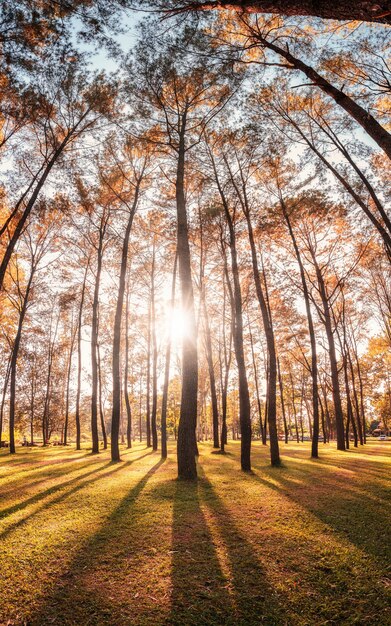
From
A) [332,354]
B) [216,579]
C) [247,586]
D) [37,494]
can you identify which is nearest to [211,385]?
[332,354]

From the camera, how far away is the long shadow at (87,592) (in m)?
2.58

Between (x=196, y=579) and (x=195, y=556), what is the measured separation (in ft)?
1.80

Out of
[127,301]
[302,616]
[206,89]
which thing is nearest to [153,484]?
[302,616]

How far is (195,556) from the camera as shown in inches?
148

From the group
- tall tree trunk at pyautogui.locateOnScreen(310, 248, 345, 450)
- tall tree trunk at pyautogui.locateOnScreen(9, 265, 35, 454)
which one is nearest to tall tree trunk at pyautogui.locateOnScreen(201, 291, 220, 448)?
tall tree trunk at pyautogui.locateOnScreen(310, 248, 345, 450)

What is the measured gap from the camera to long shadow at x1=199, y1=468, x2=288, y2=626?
2619 mm

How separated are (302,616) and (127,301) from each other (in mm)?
19365

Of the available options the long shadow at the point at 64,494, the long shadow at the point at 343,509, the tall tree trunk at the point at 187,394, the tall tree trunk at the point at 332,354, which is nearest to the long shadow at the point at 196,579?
the long shadow at the point at 343,509

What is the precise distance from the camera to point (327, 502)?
599 centimetres

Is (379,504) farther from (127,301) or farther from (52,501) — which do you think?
(127,301)

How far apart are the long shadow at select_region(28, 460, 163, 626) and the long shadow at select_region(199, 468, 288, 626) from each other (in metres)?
1.08

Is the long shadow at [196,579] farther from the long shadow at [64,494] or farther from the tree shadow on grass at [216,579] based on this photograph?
the long shadow at [64,494]

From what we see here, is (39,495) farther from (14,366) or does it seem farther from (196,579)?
(14,366)

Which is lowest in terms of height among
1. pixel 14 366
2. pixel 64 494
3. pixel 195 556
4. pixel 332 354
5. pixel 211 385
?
pixel 64 494
